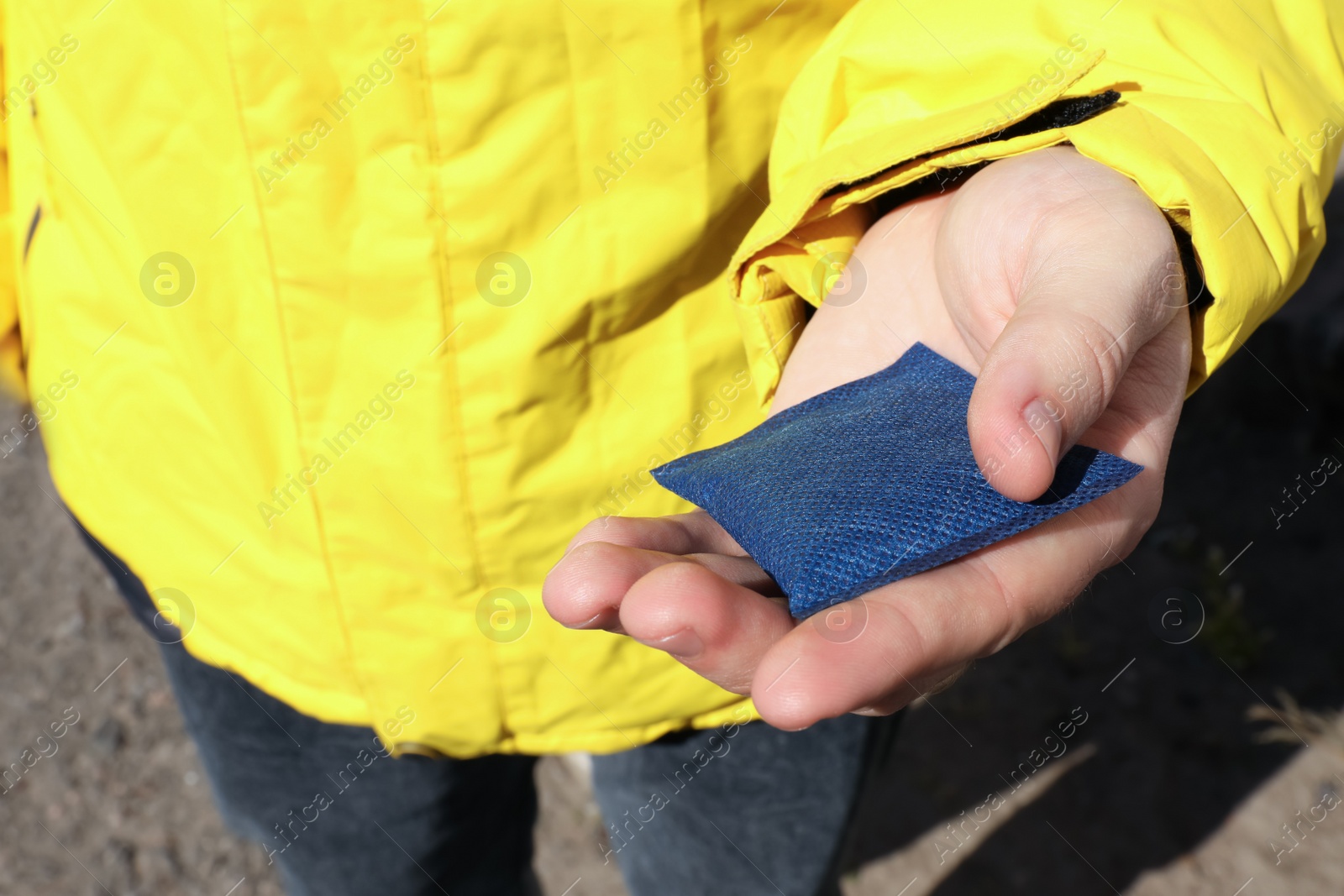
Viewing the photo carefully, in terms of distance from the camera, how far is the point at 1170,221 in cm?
100

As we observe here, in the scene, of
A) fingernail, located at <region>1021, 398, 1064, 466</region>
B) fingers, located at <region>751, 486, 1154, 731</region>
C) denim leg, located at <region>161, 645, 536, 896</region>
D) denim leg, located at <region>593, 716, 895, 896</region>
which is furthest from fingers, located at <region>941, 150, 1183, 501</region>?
denim leg, located at <region>161, 645, 536, 896</region>

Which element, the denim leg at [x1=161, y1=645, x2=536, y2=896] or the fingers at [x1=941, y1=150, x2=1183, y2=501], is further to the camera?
the denim leg at [x1=161, y1=645, x2=536, y2=896]

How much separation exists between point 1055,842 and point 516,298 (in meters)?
2.40

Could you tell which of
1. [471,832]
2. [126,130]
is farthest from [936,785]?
[126,130]

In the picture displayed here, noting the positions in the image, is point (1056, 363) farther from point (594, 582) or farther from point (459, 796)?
point (459, 796)

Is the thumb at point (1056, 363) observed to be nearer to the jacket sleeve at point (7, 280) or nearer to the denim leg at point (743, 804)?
the denim leg at point (743, 804)

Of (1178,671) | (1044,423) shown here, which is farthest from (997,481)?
(1178,671)

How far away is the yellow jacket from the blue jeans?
131mm

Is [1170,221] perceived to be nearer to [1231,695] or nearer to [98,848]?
[1231,695]

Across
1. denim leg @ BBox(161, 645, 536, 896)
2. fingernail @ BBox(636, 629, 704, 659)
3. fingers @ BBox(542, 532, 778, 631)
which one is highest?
fingers @ BBox(542, 532, 778, 631)

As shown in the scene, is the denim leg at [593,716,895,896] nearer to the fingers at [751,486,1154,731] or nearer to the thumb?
the fingers at [751,486,1154,731]

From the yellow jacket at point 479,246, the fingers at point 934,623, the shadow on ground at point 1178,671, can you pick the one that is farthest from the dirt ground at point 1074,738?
the fingers at point 934,623

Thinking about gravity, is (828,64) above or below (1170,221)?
above

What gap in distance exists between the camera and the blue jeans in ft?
5.00
